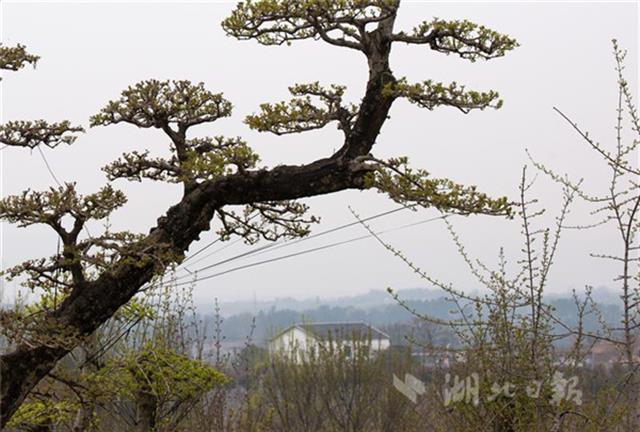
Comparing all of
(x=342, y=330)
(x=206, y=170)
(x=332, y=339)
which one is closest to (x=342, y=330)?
(x=342, y=330)

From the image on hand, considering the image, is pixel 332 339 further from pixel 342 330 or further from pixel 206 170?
pixel 206 170

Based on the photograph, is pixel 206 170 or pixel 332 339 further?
pixel 332 339

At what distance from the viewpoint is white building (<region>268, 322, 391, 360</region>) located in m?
7.98

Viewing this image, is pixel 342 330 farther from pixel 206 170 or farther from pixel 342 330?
pixel 206 170

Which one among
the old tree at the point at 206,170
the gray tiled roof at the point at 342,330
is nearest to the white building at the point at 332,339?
the gray tiled roof at the point at 342,330

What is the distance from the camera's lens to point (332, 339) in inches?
316

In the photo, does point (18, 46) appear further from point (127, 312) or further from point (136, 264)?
point (127, 312)

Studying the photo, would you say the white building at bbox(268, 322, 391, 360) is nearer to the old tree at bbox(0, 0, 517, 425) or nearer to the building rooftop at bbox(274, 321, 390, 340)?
the building rooftop at bbox(274, 321, 390, 340)

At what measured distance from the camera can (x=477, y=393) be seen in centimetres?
383

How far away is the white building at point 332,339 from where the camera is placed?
7984 millimetres

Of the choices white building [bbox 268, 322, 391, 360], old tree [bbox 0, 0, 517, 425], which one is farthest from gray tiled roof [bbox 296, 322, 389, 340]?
old tree [bbox 0, 0, 517, 425]

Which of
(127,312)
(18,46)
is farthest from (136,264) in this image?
(127,312)

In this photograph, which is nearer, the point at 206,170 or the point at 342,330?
the point at 206,170

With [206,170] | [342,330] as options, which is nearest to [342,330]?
[342,330]
